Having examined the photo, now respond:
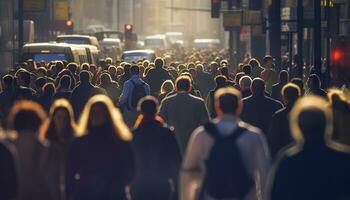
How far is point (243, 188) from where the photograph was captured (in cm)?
1032

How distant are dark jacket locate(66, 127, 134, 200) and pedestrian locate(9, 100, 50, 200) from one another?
1.10ft

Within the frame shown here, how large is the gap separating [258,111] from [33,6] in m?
26.2

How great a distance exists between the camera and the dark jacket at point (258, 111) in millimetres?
16125

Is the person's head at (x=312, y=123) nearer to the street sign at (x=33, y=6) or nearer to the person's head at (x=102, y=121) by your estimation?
the person's head at (x=102, y=121)

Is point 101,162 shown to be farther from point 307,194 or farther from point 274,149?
point 274,149

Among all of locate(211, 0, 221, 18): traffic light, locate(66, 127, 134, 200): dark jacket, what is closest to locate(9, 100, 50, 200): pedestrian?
locate(66, 127, 134, 200): dark jacket

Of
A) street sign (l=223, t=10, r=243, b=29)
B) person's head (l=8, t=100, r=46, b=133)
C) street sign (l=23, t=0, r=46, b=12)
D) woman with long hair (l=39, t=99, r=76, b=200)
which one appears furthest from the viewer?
street sign (l=223, t=10, r=243, b=29)

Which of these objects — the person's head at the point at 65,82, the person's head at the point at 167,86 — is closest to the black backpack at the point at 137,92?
the person's head at the point at 167,86

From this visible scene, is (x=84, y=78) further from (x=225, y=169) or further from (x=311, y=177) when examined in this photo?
(x=311, y=177)

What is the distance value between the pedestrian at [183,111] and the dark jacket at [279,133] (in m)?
2.11

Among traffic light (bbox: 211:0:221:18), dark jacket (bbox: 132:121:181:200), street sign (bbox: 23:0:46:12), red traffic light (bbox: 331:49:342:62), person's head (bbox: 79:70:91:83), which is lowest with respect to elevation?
dark jacket (bbox: 132:121:181:200)

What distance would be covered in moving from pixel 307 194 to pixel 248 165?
1.29 meters

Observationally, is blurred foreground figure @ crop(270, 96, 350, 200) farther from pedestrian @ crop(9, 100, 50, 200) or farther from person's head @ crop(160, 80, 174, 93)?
person's head @ crop(160, 80, 174, 93)

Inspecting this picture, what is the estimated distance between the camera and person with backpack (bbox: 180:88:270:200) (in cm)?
1023
